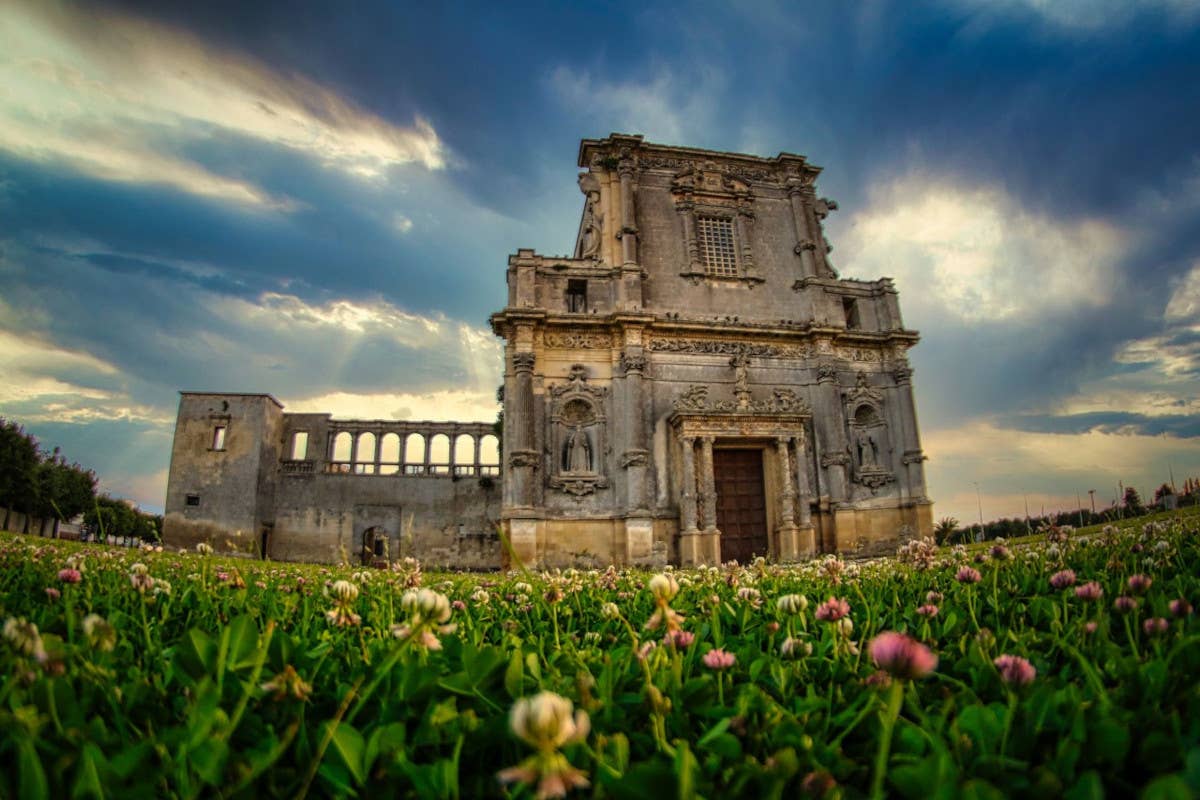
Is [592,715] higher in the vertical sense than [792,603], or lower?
lower

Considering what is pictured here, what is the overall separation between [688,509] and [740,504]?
2465 mm

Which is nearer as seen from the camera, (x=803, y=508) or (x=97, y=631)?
(x=97, y=631)

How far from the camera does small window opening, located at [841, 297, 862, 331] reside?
891 inches

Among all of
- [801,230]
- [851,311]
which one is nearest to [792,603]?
[801,230]

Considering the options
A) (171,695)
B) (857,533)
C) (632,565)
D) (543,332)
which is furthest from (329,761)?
(857,533)

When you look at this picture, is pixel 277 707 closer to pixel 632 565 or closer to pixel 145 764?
pixel 145 764

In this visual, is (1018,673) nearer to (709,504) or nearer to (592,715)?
(592,715)

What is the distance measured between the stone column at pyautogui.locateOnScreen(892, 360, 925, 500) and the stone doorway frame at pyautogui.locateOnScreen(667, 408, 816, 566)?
365cm

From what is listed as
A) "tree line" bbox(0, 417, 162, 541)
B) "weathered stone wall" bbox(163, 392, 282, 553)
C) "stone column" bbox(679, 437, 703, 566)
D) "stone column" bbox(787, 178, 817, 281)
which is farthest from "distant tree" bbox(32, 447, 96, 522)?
"stone column" bbox(787, 178, 817, 281)

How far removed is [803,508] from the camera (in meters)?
18.9

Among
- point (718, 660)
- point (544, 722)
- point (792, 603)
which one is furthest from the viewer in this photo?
point (792, 603)

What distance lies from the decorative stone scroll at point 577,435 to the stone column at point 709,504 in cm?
303

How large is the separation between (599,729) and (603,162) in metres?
22.4

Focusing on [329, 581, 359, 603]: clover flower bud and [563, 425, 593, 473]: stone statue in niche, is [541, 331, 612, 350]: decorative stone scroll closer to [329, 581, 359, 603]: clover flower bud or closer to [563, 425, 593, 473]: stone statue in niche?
[563, 425, 593, 473]: stone statue in niche
